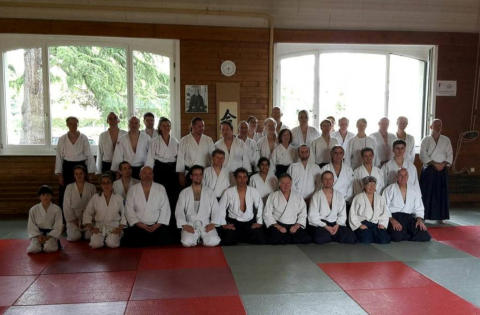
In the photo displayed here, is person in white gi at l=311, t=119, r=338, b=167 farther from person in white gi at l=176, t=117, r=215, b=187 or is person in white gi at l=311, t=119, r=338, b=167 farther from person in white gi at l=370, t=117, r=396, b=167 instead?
Answer: person in white gi at l=176, t=117, r=215, b=187

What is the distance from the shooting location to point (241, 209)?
5184 millimetres

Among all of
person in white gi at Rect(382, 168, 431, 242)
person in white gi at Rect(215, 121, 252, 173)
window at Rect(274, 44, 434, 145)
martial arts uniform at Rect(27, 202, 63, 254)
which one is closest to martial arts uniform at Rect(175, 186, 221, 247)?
person in white gi at Rect(215, 121, 252, 173)

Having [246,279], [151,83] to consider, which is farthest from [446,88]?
[246,279]

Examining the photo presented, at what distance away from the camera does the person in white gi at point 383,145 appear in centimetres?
618

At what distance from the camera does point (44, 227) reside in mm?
4750

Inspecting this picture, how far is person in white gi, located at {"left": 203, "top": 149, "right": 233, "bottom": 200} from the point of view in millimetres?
5285

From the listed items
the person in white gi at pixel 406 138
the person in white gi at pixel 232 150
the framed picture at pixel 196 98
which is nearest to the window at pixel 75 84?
the framed picture at pixel 196 98

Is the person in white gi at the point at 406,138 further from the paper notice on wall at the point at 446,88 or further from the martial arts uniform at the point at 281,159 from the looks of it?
the paper notice on wall at the point at 446,88

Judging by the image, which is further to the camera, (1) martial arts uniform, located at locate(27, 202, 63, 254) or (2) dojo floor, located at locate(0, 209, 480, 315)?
(1) martial arts uniform, located at locate(27, 202, 63, 254)

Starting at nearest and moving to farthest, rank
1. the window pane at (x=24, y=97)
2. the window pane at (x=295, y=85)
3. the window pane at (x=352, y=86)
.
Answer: the window pane at (x=24, y=97)
the window pane at (x=295, y=85)
the window pane at (x=352, y=86)

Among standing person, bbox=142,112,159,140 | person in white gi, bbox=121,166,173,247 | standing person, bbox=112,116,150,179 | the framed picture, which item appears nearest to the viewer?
person in white gi, bbox=121,166,173,247

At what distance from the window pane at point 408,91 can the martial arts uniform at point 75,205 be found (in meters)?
5.69

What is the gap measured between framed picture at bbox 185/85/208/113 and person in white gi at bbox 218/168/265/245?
229 cm

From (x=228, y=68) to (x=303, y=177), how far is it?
2.62 m
